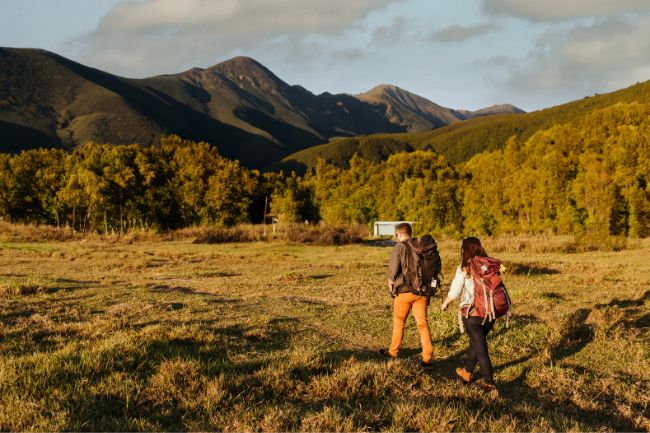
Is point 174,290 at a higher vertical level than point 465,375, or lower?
lower

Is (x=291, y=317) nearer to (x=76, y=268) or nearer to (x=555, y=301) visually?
(x=555, y=301)

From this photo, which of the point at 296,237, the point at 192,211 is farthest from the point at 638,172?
the point at 192,211

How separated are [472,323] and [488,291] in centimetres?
49

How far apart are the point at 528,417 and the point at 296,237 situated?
113 ft

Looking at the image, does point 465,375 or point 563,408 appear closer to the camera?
point 563,408

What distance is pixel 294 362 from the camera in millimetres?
6121

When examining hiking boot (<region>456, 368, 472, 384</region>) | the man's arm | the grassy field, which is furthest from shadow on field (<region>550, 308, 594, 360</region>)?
the man's arm

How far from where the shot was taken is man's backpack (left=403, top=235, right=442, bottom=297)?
714 cm

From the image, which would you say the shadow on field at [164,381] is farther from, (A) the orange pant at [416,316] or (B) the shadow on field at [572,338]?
(B) the shadow on field at [572,338]

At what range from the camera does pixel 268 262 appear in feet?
84.1

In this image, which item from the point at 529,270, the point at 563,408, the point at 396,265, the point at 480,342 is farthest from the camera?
the point at 529,270

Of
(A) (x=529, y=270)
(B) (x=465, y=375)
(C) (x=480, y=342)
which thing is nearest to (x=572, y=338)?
(B) (x=465, y=375)

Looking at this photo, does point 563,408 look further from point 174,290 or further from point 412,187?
point 412,187

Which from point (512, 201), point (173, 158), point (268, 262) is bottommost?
point (268, 262)
